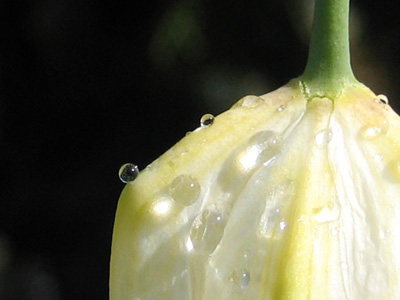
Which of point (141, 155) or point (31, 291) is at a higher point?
point (141, 155)

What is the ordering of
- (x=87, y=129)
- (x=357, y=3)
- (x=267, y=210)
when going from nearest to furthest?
(x=267, y=210) → (x=357, y=3) → (x=87, y=129)

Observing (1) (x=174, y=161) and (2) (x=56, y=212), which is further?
(2) (x=56, y=212)

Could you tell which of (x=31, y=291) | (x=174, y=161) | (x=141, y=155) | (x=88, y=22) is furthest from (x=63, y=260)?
(x=174, y=161)

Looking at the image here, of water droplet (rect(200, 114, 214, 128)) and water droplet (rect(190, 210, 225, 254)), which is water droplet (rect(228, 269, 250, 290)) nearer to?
water droplet (rect(190, 210, 225, 254))

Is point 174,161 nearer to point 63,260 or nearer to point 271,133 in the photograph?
point 271,133

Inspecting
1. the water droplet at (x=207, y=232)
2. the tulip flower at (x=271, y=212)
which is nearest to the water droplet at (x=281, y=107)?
the tulip flower at (x=271, y=212)

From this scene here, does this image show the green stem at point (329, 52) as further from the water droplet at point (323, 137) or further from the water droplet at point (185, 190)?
the water droplet at point (185, 190)

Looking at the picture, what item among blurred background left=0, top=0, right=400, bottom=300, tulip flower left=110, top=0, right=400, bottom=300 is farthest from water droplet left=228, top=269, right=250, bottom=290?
blurred background left=0, top=0, right=400, bottom=300
